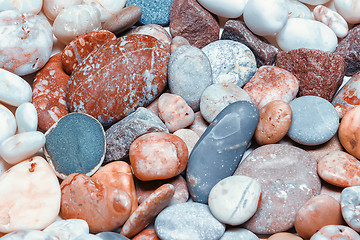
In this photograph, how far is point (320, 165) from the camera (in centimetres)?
113

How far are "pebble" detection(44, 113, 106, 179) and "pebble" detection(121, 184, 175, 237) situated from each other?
21 centimetres

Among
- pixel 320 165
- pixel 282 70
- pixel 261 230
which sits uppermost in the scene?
pixel 282 70

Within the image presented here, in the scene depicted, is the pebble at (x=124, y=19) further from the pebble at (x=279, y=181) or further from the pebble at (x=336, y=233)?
the pebble at (x=336, y=233)

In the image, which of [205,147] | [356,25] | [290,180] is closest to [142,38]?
[205,147]

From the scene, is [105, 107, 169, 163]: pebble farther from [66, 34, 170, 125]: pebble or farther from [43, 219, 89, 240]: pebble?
[43, 219, 89, 240]: pebble

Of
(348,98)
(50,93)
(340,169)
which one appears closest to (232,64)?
(348,98)

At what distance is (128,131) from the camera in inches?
46.6

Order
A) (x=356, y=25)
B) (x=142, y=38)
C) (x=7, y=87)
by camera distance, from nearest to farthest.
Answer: (x=7, y=87)
(x=142, y=38)
(x=356, y=25)

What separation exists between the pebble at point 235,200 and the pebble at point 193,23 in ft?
1.88

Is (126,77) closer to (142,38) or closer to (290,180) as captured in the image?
(142,38)

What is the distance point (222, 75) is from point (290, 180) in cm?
41

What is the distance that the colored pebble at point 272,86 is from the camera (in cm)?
129

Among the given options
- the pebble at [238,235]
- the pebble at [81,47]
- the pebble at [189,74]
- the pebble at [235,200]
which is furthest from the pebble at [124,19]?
the pebble at [238,235]

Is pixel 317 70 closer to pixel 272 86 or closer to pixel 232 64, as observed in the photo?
pixel 272 86
